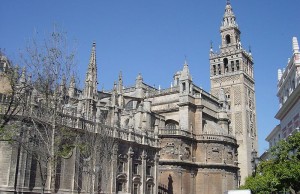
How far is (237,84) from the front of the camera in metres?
73.8

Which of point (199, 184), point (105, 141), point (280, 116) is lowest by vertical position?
point (199, 184)

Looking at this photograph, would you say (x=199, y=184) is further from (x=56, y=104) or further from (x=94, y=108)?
(x=56, y=104)

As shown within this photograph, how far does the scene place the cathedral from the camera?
29.5 m

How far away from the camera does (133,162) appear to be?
121ft

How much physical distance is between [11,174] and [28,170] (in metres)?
1.31

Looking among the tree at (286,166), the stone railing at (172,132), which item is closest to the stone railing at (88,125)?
the stone railing at (172,132)

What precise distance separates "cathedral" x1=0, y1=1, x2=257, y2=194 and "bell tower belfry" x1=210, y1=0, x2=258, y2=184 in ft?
0.60

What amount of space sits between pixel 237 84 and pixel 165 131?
94.1ft

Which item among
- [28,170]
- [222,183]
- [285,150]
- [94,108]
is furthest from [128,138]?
[222,183]

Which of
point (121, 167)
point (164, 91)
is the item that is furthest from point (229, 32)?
point (121, 167)

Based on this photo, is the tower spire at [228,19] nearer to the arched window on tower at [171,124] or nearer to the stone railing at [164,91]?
the stone railing at [164,91]

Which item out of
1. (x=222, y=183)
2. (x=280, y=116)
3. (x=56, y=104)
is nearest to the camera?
(x=56, y=104)

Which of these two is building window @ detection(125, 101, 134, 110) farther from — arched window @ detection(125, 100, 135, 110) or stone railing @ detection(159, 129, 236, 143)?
stone railing @ detection(159, 129, 236, 143)

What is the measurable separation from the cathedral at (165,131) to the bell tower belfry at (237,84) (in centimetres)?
18
